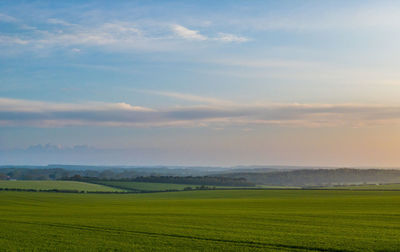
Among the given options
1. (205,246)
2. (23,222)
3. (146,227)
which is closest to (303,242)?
(205,246)

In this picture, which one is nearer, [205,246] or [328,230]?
[205,246]

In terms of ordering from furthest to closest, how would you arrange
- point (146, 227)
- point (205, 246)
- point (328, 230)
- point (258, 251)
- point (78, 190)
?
1. point (78, 190)
2. point (146, 227)
3. point (328, 230)
4. point (205, 246)
5. point (258, 251)

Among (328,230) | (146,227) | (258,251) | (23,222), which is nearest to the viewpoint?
(258,251)

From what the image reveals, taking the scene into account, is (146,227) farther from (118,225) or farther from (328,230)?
(328,230)

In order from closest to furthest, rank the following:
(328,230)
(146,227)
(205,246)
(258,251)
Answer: (258,251) → (205,246) → (328,230) → (146,227)

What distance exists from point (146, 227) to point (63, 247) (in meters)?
10.2

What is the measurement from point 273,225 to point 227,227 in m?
4.08

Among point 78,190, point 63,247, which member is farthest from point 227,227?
point 78,190

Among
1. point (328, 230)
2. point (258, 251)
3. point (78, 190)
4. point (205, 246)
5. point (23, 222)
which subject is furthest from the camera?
point (78, 190)

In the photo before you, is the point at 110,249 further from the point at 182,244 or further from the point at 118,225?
the point at 118,225

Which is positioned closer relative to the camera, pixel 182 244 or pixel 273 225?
pixel 182 244

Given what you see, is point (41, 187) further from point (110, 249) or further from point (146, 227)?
point (110, 249)

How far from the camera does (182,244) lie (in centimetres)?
2503

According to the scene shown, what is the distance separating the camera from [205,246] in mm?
24281
